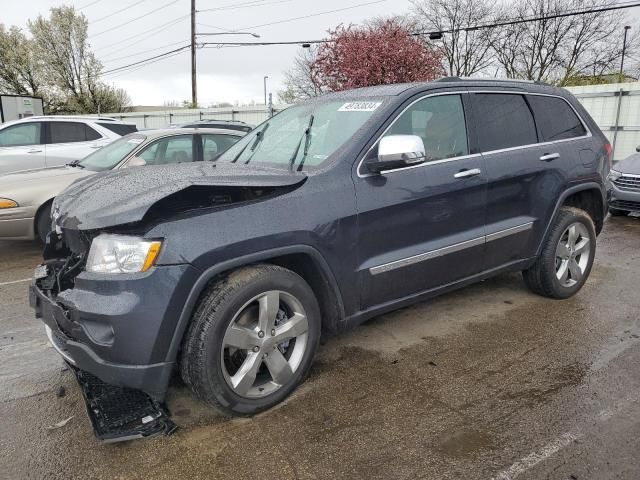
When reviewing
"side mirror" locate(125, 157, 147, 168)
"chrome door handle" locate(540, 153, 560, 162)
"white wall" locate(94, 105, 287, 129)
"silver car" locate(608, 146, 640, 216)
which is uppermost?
"white wall" locate(94, 105, 287, 129)

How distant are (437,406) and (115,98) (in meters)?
41.9

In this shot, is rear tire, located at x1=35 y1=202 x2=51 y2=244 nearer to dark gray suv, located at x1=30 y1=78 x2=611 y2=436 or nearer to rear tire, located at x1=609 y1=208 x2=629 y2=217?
dark gray suv, located at x1=30 y1=78 x2=611 y2=436

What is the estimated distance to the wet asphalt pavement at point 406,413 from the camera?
244cm

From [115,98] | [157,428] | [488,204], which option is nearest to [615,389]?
[488,204]

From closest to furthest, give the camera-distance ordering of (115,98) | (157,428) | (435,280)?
(157,428) → (435,280) → (115,98)

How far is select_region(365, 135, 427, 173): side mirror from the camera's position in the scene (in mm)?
3027

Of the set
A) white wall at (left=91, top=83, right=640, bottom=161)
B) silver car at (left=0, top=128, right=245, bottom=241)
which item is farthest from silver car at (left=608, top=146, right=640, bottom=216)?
silver car at (left=0, top=128, right=245, bottom=241)

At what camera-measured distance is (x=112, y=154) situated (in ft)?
21.9

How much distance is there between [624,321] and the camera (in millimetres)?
4152

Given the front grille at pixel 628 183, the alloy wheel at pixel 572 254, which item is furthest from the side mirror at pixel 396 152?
the front grille at pixel 628 183

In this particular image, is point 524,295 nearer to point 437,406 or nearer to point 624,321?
point 624,321

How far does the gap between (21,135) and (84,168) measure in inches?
157

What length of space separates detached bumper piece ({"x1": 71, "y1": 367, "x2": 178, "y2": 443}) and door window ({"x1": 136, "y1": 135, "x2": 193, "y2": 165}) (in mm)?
4064

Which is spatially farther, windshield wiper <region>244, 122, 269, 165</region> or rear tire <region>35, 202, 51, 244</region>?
rear tire <region>35, 202, 51, 244</region>
